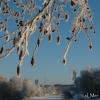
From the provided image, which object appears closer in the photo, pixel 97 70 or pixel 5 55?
pixel 5 55

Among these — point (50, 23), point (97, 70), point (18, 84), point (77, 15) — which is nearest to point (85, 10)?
point (77, 15)

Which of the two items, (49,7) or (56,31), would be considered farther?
(56,31)

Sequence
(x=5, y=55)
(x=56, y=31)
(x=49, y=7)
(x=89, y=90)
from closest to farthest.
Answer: (x=5, y=55) → (x=49, y=7) → (x=56, y=31) → (x=89, y=90)

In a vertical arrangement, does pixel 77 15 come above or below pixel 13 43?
above

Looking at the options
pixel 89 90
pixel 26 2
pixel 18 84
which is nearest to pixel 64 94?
pixel 89 90

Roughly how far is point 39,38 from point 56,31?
0.39 meters

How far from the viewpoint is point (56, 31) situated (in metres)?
1.79

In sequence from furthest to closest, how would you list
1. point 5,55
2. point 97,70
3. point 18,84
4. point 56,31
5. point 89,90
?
point 18,84 < point 97,70 < point 89,90 < point 56,31 < point 5,55

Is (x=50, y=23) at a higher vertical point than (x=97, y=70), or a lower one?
lower

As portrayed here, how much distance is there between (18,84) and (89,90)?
38.3 feet

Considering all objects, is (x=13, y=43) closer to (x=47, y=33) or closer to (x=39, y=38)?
(x=39, y=38)

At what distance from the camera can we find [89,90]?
2477 centimetres

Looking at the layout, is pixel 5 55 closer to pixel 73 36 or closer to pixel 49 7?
pixel 49 7

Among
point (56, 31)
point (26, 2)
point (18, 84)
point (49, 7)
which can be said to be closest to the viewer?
point (49, 7)
